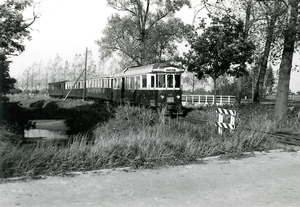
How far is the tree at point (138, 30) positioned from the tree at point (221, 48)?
46.8ft

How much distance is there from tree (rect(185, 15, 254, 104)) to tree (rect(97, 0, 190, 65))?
1427 centimetres

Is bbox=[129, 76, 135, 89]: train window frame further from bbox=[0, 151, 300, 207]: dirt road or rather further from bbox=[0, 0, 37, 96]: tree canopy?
bbox=[0, 151, 300, 207]: dirt road

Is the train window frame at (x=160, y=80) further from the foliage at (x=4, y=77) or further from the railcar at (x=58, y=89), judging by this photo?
the railcar at (x=58, y=89)

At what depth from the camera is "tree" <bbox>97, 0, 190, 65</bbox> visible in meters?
36.9

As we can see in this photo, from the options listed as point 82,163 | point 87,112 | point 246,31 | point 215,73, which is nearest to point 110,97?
point 87,112

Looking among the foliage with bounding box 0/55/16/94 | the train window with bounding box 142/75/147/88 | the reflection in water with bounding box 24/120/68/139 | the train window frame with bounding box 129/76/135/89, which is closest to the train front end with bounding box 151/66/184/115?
the train window with bounding box 142/75/147/88

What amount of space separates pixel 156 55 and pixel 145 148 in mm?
31219

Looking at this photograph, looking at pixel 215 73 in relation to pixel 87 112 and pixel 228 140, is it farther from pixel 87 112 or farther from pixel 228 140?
pixel 228 140

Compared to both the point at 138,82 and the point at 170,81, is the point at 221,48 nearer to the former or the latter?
the point at 170,81

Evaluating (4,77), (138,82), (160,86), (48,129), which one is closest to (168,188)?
(4,77)

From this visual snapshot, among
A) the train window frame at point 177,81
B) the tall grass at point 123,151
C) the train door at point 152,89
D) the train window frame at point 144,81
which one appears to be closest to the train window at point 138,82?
the train window frame at point 144,81

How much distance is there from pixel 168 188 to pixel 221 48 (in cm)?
1749

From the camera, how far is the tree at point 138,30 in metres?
36.9

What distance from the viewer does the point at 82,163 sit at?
765 cm
